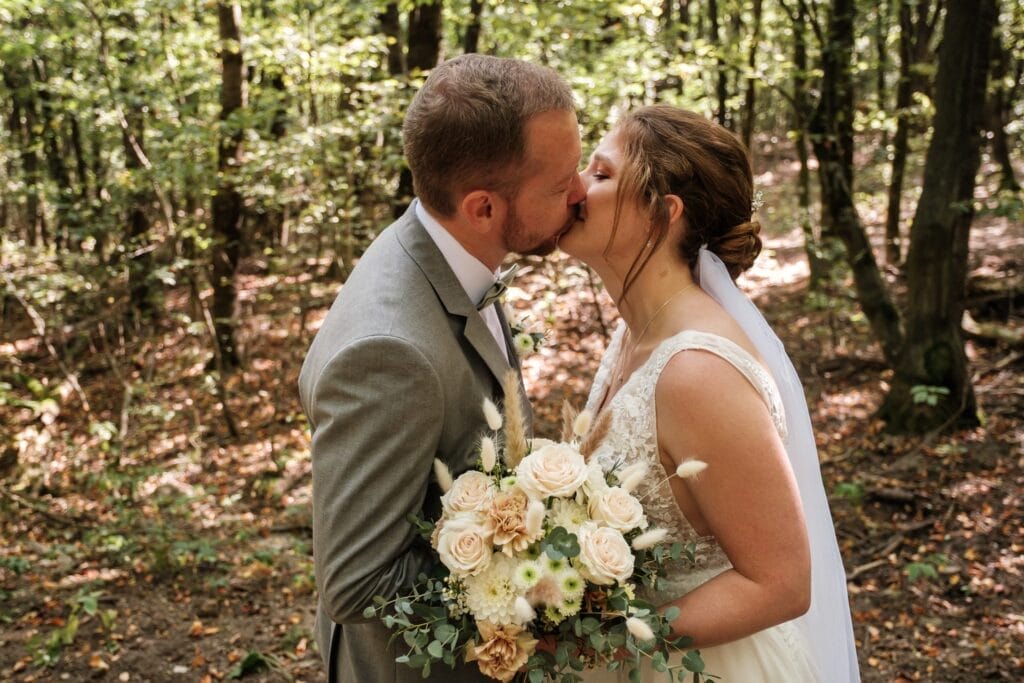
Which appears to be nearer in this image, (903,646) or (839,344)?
(903,646)

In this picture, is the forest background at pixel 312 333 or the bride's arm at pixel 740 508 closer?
the bride's arm at pixel 740 508

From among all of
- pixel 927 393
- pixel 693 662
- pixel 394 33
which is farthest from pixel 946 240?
pixel 394 33

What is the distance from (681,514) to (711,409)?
1.15ft

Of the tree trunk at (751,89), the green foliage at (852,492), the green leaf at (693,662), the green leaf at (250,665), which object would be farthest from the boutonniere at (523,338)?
the tree trunk at (751,89)

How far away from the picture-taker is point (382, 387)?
5.82 feet

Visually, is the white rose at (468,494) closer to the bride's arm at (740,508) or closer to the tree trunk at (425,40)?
the bride's arm at (740,508)

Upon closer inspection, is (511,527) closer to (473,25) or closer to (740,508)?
(740,508)

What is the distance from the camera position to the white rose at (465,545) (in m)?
1.68

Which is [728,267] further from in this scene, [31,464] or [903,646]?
[31,464]

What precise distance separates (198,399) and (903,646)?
865cm

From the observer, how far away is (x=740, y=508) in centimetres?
192

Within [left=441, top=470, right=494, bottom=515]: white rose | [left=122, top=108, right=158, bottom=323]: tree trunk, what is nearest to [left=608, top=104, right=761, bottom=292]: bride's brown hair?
[left=441, top=470, right=494, bottom=515]: white rose

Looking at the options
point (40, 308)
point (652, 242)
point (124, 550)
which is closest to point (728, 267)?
point (652, 242)

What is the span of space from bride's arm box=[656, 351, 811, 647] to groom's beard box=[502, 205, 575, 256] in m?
0.61
